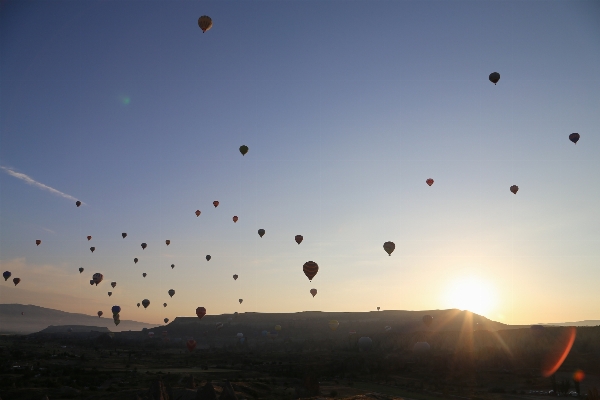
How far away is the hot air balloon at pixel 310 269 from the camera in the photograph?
62981 mm

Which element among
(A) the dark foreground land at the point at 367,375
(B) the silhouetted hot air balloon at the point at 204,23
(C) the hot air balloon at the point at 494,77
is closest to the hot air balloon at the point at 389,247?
(A) the dark foreground land at the point at 367,375

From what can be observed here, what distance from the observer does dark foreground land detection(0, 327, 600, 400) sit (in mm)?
47250

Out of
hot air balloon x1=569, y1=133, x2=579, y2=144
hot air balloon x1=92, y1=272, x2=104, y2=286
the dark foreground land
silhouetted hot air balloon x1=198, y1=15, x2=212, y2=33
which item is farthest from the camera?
hot air balloon x1=92, y1=272, x2=104, y2=286

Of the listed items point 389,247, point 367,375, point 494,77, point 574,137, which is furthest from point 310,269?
point 574,137

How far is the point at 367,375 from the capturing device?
71688mm

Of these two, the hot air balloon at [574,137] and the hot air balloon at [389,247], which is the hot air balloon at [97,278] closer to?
the hot air balloon at [389,247]

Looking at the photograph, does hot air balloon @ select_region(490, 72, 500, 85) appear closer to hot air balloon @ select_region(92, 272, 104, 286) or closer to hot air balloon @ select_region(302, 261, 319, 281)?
hot air balloon @ select_region(302, 261, 319, 281)

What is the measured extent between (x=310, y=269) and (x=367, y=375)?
2109 centimetres

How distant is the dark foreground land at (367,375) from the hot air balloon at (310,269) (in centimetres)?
1258

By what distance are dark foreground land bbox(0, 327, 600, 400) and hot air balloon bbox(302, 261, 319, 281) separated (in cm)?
1258

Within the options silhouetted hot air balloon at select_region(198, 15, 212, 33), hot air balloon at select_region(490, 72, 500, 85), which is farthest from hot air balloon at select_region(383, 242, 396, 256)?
silhouetted hot air balloon at select_region(198, 15, 212, 33)

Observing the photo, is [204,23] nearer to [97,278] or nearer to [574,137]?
[574,137]

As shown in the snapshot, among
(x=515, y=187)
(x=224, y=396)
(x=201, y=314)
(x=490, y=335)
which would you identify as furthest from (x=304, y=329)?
(x=224, y=396)

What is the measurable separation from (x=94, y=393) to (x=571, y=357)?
222 feet
